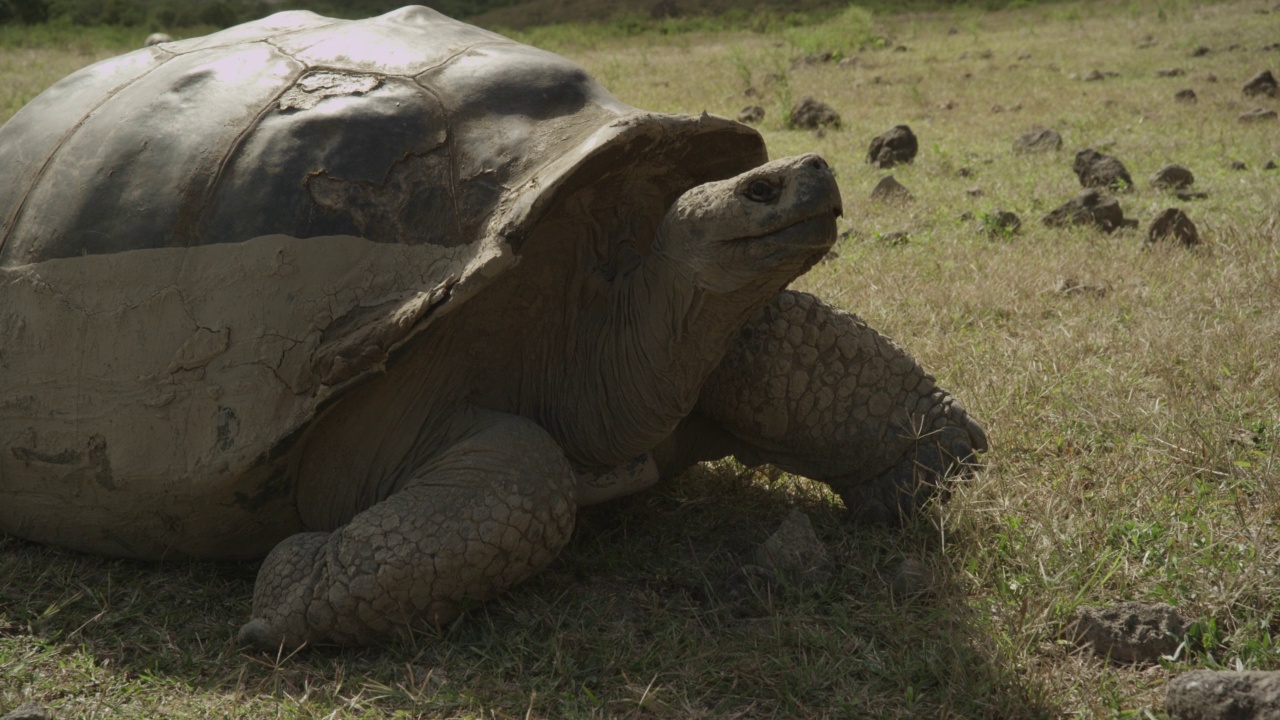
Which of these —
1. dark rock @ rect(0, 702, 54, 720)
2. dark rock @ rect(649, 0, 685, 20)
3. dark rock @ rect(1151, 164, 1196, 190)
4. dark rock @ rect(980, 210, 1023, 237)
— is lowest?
dark rock @ rect(649, 0, 685, 20)

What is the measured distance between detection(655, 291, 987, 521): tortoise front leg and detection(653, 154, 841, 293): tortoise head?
0.54 m

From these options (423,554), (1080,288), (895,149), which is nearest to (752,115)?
(895,149)

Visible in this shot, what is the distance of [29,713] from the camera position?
6.38 ft

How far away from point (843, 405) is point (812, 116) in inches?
228

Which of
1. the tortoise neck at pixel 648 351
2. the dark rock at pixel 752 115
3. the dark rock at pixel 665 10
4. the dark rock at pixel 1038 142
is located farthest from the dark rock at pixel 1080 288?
the dark rock at pixel 665 10

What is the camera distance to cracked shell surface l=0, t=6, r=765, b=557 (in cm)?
233

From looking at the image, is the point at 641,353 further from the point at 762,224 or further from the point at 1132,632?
the point at 1132,632

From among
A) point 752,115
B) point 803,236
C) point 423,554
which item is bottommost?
point 752,115

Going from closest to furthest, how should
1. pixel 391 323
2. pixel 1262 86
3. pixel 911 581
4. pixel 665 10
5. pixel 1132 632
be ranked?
pixel 1132 632 < pixel 391 323 < pixel 911 581 < pixel 1262 86 < pixel 665 10

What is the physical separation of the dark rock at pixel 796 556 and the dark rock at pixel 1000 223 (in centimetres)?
306

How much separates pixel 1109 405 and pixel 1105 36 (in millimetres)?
10819

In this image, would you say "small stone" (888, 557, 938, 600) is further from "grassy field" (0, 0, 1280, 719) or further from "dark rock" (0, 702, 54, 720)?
"dark rock" (0, 702, 54, 720)

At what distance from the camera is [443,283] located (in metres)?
2.24

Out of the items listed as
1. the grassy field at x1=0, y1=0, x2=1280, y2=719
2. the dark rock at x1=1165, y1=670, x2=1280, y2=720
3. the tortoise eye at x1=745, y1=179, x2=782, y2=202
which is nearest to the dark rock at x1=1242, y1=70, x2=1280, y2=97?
the grassy field at x1=0, y1=0, x2=1280, y2=719
